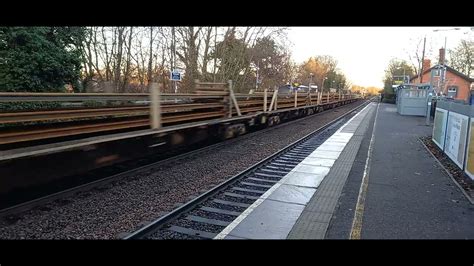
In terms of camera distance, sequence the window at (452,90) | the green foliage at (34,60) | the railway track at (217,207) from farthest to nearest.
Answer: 1. the window at (452,90)
2. the green foliage at (34,60)
3. the railway track at (217,207)

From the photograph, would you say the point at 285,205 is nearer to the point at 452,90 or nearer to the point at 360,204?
the point at 360,204

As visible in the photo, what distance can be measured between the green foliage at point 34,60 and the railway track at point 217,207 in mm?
14723

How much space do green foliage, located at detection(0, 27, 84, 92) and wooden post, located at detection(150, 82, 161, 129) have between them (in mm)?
12620

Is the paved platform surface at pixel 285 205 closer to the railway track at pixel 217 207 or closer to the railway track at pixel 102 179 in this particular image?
the railway track at pixel 217 207

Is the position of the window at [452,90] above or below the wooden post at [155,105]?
above

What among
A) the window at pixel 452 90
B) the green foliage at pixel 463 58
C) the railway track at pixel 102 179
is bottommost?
the railway track at pixel 102 179

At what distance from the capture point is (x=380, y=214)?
17.0ft

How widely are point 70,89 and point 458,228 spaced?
22.9m

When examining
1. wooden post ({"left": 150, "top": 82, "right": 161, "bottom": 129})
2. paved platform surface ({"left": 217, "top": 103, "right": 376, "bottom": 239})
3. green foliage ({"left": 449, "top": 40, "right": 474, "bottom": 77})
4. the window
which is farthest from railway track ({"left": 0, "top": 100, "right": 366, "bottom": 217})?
green foliage ({"left": 449, "top": 40, "right": 474, "bottom": 77})

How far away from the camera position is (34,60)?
57.0ft

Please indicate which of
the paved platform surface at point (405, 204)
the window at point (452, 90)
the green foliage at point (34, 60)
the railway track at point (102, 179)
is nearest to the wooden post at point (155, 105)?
the railway track at point (102, 179)

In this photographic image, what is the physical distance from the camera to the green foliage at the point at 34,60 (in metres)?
16.8
